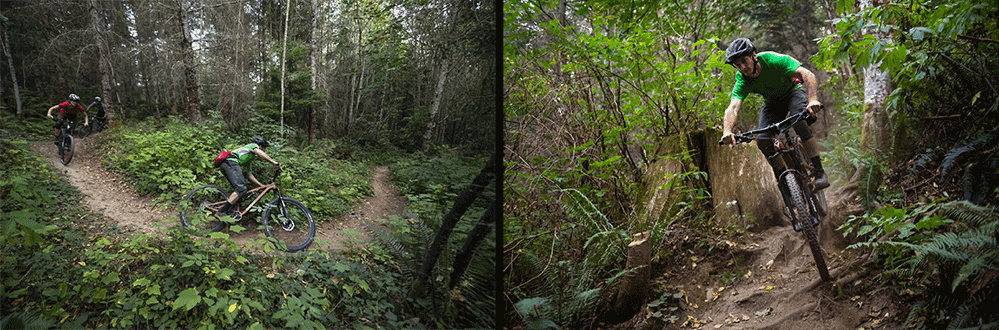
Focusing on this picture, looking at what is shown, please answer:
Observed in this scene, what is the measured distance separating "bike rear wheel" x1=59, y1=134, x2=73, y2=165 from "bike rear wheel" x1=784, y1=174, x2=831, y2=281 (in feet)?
13.1

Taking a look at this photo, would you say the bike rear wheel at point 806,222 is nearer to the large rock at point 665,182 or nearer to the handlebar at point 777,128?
the handlebar at point 777,128

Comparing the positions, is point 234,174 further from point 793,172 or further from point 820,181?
point 820,181

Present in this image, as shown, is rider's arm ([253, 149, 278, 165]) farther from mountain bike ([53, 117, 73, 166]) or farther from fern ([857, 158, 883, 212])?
fern ([857, 158, 883, 212])

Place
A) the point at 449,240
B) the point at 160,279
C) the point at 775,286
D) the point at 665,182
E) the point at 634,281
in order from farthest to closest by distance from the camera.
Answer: the point at 665,182 < the point at 775,286 < the point at 634,281 < the point at 449,240 < the point at 160,279

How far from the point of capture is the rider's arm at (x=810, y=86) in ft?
8.31

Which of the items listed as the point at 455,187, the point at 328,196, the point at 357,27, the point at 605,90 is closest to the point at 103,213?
the point at 328,196

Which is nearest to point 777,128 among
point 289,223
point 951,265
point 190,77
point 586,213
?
point 951,265

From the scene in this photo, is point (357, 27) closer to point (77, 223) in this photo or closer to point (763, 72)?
point (77, 223)

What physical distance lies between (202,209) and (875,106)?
5.00 metres

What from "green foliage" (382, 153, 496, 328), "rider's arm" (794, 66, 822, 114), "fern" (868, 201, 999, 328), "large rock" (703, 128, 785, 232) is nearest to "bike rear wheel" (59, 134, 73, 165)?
"green foliage" (382, 153, 496, 328)

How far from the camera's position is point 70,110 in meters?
1.64

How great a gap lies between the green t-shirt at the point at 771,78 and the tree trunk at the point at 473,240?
2.37 metres

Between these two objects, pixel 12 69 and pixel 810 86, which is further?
pixel 810 86

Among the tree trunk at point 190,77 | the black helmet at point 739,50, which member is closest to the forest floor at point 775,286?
the black helmet at point 739,50
